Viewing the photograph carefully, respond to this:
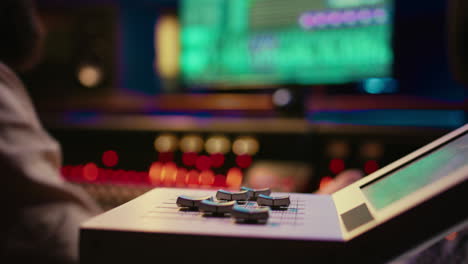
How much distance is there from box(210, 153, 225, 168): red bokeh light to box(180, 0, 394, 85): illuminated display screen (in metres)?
0.35

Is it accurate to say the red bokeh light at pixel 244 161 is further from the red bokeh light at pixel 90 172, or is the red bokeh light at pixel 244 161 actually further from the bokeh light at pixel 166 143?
the red bokeh light at pixel 90 172

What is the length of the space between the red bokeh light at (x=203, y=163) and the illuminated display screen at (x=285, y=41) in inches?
14.1

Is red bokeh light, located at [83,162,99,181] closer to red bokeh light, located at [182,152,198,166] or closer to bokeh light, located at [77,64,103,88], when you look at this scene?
red bokeh light, located at [182,152,198,166]

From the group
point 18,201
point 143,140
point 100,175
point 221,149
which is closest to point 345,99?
point 221,149

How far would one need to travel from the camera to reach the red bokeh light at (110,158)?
1.33 meters

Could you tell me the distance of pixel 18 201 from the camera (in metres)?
0.64

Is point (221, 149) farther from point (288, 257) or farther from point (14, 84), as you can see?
point (288, 257)

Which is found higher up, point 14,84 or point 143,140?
point 14,84

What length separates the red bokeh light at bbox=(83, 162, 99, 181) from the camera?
135 cm

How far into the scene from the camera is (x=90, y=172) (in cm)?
136

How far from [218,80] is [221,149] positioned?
36 cm

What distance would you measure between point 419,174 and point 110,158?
110 cm

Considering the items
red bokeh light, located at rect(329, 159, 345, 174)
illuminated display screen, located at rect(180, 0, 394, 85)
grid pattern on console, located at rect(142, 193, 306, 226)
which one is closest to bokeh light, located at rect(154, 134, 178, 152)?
illuminated display screen, located at rect(180, 0, 394, 85)

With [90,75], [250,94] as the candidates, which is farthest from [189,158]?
[90,75]
